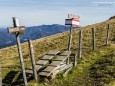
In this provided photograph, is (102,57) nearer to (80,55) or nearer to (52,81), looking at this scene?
(80,55)

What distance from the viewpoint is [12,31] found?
18.6 metres

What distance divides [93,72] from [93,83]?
253 cm

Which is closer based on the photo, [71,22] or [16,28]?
[16,28]

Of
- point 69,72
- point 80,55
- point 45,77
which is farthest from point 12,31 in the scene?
point 80,55

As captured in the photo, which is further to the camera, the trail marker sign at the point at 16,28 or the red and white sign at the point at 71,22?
the red and white sign at the point at 71,22

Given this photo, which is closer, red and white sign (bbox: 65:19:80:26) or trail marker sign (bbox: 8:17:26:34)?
trail marker sign (bbox: 8:17:26:34)

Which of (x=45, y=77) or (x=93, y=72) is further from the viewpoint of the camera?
(x=93, y=72)

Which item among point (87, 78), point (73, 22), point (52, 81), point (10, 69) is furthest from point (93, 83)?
point (10, 69)

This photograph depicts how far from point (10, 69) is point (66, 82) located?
6877 mm

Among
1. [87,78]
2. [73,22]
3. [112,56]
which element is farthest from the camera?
[112,56]

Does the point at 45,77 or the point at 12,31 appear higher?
the point at 12,31

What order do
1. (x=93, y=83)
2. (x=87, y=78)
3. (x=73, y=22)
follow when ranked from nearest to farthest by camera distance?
(x=93, y=83), (x=87, y=78), (x=73, y=22)

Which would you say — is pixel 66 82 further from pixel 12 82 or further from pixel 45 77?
pixel 12 82

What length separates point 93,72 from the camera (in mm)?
23422
